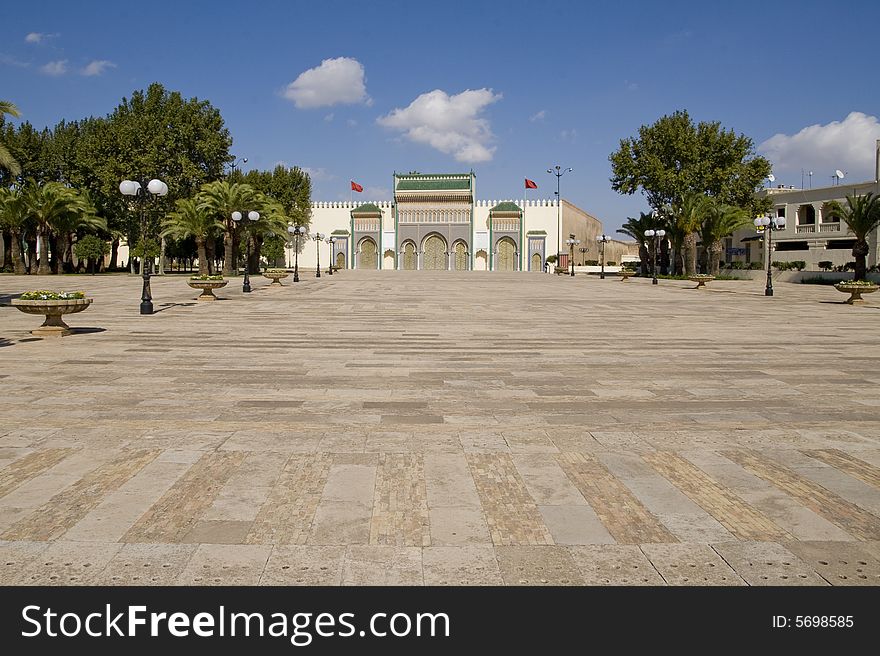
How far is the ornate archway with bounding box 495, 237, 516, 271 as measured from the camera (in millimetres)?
68438

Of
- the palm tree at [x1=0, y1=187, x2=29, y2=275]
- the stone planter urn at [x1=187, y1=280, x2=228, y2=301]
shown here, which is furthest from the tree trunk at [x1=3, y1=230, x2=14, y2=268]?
the stone planter urn at [x1=187, y1=280, x2=228, y2=301]

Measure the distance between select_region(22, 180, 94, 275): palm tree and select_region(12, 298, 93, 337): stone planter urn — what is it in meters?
33.7

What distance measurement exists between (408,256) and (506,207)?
10.7 meters

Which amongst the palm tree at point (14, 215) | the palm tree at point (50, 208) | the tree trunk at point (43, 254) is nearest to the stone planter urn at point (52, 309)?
the palm tree at point (50, 208)

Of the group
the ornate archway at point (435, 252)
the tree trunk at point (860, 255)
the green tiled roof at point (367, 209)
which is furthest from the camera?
the green tiled roof at point (367, 209)

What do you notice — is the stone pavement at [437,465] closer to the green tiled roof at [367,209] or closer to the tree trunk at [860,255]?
the tree trunk at [860,255]

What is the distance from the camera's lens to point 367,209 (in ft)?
231

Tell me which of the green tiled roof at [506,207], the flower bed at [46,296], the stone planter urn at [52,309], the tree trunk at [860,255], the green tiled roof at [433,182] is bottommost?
the stone planter urn at [52,309]

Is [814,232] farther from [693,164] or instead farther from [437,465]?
[437,465]

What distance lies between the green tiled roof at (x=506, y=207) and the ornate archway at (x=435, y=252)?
5.93 m

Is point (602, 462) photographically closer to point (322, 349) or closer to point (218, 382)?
point (218, 382)

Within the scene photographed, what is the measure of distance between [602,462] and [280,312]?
15.8 m

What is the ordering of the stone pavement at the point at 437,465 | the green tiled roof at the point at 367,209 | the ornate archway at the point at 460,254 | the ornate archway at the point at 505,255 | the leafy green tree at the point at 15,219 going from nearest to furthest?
the stone pavement at the point at 437,465
the leafy green tree at the point at 15,219
the ornate archway at the point at 505,255
the ornate archway at the point at 460,254
the green tiled roof at the point at 367,209

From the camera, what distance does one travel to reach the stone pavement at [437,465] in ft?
11.8
